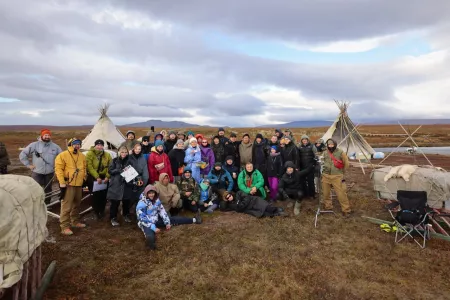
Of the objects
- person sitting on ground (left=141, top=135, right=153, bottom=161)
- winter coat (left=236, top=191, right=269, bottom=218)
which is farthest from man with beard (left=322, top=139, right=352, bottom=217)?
Answer: person sitting on ground (left=141, top=135, right=153, bottom=161)

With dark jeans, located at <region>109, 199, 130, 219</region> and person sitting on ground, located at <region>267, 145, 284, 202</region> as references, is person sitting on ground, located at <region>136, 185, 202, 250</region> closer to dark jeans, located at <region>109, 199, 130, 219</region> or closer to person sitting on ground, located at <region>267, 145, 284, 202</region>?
dark jeans, located at <region>109, 199, 130, 219</region>

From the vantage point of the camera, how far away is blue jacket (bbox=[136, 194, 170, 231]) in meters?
6.22

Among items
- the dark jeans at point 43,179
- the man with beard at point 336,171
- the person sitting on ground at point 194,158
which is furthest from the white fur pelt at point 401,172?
the dark jeans at point 43,179

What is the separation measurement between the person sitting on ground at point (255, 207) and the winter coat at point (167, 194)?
170 cm

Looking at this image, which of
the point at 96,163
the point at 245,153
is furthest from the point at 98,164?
the point at 245,153

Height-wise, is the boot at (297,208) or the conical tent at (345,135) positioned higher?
the conical tent at (345,135)

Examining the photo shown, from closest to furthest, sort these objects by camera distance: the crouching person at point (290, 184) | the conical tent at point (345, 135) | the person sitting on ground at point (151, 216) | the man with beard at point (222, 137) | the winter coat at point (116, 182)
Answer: the person sitting on ground at point (151, 216) < the winter coat at point (116, 182) < the crouching person at point (290, 184) < the man with beard at point (222, 137) < the conical tent at point (345, 135)

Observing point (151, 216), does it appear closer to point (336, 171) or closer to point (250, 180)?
point (250, 180)

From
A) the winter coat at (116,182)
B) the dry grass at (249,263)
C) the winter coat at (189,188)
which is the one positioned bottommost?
the dry grass at (249,263)

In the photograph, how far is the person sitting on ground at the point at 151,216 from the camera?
5.96 meters

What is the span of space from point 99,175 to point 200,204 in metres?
2.77

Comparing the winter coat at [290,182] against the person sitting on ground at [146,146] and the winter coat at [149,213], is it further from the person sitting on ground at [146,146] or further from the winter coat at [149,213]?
the person sitting on ground at [146,146]

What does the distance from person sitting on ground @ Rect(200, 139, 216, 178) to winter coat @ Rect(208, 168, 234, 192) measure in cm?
36

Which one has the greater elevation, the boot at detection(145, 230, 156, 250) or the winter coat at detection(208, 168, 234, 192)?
the winter coat at detection(208, 168, 234, 192)
